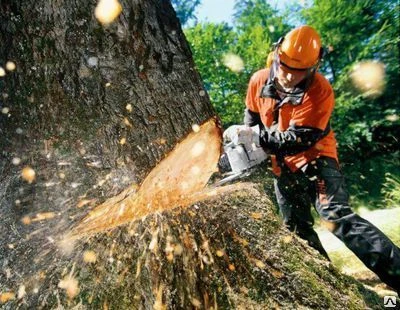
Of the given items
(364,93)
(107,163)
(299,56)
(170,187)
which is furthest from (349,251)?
(364,93)

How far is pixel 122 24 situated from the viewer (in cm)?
187

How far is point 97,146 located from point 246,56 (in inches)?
364

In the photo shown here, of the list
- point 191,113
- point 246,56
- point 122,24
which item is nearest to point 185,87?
point 191,113

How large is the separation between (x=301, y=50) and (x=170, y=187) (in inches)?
53.4

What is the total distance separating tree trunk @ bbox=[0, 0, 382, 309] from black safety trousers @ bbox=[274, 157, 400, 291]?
46cm

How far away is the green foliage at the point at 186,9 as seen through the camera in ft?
47.9

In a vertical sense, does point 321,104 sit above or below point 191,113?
below

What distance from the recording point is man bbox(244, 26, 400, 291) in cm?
208

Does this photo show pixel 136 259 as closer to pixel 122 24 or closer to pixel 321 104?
pixel 122 24

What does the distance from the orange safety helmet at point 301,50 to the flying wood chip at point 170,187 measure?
2.66ft

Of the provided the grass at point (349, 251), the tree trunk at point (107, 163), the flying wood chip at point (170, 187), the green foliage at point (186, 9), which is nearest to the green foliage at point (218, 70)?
the green foliage at point (186, 9)

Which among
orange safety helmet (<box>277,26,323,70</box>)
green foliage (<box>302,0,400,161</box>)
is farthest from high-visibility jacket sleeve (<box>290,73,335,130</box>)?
green foliage (<box>302,0,400,161</box>)

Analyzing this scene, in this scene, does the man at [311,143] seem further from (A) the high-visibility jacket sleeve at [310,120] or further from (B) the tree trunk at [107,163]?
(B) the tree trunk at [107,163]

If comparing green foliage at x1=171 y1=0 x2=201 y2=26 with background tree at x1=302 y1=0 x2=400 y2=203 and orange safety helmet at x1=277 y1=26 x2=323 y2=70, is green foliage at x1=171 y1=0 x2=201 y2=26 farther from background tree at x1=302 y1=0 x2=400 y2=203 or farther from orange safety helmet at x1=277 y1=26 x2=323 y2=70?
orange safety helmet at x1=277 y1=26 x2=323 y2=70
